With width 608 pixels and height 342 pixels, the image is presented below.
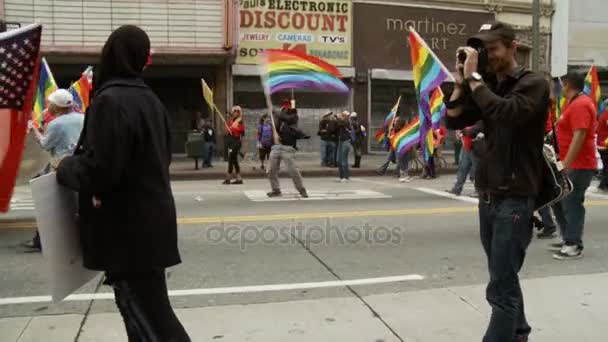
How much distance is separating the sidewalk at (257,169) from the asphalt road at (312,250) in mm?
5506

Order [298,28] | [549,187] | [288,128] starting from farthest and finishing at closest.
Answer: [298,28], [288,128], [549,187]

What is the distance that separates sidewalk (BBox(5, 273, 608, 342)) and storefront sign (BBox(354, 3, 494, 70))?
58.8 feet

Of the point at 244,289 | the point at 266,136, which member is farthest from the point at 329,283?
the point at 266,136

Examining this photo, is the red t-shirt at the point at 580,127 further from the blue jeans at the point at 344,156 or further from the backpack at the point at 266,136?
the backpack at the point at 266,136

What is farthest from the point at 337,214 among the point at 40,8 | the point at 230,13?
the point at 40,8

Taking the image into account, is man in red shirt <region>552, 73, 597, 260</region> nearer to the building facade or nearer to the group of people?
the group of people

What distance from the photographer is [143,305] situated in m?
2.82

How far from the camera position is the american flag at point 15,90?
4.39 m

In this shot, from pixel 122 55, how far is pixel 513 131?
6.26ft

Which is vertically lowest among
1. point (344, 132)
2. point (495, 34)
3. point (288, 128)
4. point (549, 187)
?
point (344, 132)

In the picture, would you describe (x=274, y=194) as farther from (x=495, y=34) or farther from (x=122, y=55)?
(x=122, y=55)

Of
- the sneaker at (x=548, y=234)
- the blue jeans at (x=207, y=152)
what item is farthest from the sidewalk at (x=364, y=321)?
the blue jeans at (x=207, y=152)

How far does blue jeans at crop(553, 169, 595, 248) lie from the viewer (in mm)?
6289

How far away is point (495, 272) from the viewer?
3.17 meters
